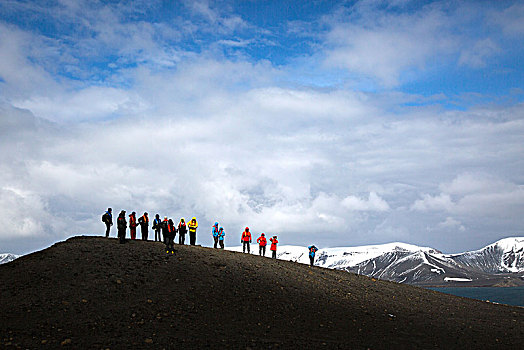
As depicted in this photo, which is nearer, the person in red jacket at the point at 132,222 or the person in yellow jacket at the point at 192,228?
the person in red jacket at the point at 132,222

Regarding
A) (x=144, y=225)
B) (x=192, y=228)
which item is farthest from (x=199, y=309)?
(x=192, y=228)

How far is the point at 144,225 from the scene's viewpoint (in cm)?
3694

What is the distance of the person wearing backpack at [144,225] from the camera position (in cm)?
3669

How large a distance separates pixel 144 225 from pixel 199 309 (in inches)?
541

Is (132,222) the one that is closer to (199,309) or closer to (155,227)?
(155,227)

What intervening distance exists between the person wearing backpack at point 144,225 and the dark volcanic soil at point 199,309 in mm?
2231

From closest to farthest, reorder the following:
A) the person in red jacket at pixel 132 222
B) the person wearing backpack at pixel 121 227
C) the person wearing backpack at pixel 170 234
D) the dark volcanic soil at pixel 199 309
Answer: the dark volcanic soil at pixel 199 309 < the person wearing backpack at pixel 170 234 < the person wearing backpack at pixel 121 227 < the person in red jacket at pixel 132 222

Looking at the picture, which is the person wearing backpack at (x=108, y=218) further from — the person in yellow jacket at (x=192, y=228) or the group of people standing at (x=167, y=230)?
the person in yellow jacket at (x=192, y=228)

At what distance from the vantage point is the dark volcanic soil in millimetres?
21109

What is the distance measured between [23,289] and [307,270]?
73.7ft

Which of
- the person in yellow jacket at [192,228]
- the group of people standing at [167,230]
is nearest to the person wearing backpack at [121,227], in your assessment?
the group of people standing at [167,230]

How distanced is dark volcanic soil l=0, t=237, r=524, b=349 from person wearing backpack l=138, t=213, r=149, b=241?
223 centimetres

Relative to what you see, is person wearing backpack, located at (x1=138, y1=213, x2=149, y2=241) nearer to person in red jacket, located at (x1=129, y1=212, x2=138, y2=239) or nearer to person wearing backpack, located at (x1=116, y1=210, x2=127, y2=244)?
person in red jacket, located at (x1=129, y1=212, x2=138, y2=239)

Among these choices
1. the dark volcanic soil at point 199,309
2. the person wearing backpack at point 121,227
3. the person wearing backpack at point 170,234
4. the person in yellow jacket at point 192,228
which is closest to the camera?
the dark volcanic soil at point 199,309
